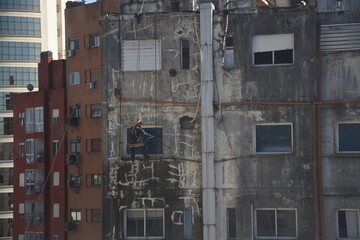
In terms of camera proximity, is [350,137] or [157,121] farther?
[157,121]

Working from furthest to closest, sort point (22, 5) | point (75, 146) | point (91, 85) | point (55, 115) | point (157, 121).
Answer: point (22, 5)
point (55, 115)
point (75, 146)
point (91, 85)
point (157, 121)

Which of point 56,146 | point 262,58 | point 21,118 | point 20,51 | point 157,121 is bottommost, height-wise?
point 56,146

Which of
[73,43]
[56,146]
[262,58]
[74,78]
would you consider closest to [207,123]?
[262,58]

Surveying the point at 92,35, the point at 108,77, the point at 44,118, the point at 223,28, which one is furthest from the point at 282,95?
the point at 44,118

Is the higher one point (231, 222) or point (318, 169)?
point (318, 169)

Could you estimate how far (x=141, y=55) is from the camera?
91.0 ft

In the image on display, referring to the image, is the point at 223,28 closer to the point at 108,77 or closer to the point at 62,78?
the point at 108,77

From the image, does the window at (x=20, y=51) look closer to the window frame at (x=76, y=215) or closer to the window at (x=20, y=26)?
the window at (x=20, y=26)

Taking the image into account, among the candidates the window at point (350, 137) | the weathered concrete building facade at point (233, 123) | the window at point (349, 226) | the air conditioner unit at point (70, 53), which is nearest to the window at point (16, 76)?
the air conditioner unit at point (70, 53)

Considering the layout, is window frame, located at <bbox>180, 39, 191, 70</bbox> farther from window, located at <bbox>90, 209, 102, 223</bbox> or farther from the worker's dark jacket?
window, located at <bbox>90, 209, 102, 223</bbox>

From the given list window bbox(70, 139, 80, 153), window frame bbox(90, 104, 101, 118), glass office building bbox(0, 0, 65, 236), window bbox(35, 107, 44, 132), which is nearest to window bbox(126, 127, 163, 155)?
window frame bbox(90, 104, 101, 118)

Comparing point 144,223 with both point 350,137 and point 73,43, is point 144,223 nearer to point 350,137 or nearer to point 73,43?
point 350,137

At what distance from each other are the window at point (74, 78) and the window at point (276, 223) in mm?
26289

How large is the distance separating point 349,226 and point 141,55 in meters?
9.26
